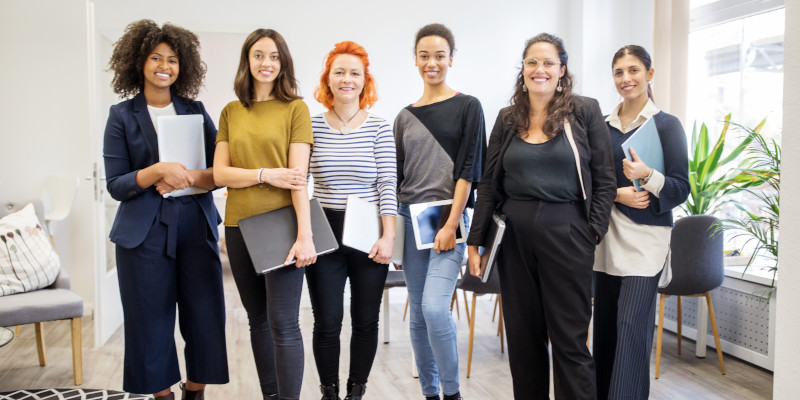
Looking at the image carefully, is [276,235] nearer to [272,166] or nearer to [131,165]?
[272,166]

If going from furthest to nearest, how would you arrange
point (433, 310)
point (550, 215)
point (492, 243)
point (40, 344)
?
point (40, 344)
point (433, 310)
point (492, 243)
point (550, 215)

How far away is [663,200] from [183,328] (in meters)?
1.84

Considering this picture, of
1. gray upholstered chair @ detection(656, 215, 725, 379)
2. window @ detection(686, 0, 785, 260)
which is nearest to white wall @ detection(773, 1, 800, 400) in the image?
gray upholstered chair @ detection(656, 215, 725, 379)

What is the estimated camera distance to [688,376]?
302 cm

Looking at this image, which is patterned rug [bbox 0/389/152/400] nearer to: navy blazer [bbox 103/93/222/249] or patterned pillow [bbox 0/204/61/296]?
navy blazer [bbox 103/93/222/249]

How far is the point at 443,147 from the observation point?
87.1 inches

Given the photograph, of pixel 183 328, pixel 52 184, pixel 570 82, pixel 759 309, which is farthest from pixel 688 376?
pixel 52 184

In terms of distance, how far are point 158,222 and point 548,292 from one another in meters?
1.40

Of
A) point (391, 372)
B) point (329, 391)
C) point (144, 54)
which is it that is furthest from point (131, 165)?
point (391, 372)

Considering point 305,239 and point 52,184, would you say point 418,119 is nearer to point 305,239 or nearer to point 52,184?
point 305,239

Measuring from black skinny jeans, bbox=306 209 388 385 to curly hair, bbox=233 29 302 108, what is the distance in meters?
0.45

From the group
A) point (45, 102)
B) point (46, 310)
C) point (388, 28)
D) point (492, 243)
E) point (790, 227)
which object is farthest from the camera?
point (388, 28)

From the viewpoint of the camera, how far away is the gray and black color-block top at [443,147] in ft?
7.20

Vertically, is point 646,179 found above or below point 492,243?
above
